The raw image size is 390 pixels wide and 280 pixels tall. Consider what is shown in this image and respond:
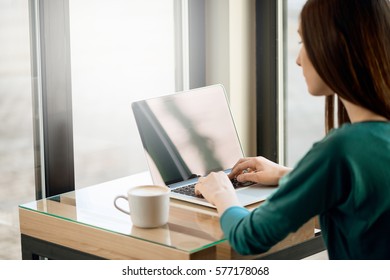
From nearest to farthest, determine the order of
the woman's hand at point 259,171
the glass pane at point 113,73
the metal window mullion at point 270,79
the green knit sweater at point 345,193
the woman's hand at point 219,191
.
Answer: the green knit sweater at point 345,193, the woman's hand at point 219,191, the woman's hand at point 259,171, the glass pane at point 113,73, the metal window mullion at point 270,79

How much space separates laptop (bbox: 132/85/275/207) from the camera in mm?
1679

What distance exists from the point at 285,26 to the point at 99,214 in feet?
3.98

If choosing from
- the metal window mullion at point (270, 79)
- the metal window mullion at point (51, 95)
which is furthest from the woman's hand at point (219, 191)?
the metal window mullion at point (270, 79)

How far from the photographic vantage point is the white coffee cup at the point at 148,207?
1386mm

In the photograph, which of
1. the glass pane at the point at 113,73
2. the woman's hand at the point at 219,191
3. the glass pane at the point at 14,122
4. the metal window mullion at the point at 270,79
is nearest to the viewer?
the woman's hand at the point at 219,191

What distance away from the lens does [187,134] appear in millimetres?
1762

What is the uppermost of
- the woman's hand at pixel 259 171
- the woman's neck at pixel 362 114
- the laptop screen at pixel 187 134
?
the woman's neck at pixel 362 114

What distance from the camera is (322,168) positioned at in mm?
1136

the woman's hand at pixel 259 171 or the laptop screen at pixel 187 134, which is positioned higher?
the laptop screen at pixel 187 134

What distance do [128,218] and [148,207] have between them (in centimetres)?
11

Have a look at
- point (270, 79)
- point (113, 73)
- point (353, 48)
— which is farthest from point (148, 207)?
point (270, 79)

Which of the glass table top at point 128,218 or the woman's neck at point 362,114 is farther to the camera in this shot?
the glass table top at point 128,218

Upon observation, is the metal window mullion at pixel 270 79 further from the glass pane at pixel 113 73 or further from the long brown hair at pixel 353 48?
the long brown hair at pixel 353 48

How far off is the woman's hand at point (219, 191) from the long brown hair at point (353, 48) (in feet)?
1.03
